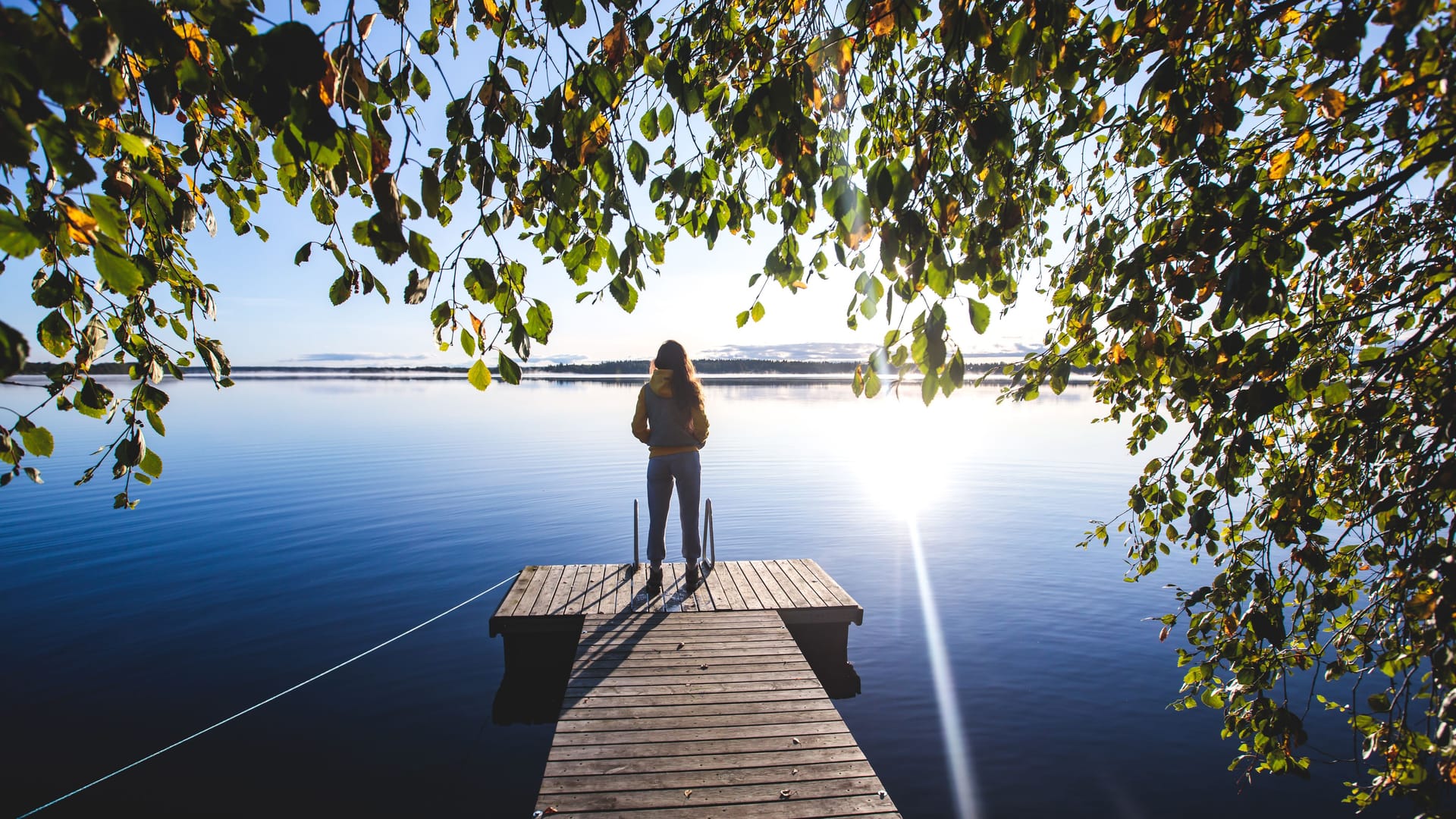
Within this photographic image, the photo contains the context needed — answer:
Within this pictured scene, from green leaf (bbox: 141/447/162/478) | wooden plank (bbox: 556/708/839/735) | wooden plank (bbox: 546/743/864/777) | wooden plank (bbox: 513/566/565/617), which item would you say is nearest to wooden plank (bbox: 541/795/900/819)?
wooden plank (bbox: 546/743/864/777)

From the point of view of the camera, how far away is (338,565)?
47.6ft

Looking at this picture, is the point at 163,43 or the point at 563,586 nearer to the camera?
the point at 163,43

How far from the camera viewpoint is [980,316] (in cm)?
174

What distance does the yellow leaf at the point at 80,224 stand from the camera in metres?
1.38

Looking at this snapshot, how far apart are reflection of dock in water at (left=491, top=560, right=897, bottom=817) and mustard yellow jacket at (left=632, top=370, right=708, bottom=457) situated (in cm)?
204

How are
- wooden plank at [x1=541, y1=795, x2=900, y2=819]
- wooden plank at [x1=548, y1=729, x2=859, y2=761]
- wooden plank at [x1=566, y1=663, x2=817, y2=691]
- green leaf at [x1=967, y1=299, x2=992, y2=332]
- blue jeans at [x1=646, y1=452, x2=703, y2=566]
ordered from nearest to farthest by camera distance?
green leaf at [x1=967, y1=299, x2=992, y2=332] → wooden plank at [x1=541, y1=795, x2=900, y2=819] → wooden plank at [x1=548, y1=729, x2=859, y2=761] → wooden plank at [x1=566, y1=663, x2=817, y2=691] → blue jeans at [x1=646, y1=452, x2=703, y2=566]

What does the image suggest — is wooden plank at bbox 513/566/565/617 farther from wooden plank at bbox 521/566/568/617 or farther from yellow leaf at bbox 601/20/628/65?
yellow leaf at bbox 601/20/628/65

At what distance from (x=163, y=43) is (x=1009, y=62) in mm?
2630

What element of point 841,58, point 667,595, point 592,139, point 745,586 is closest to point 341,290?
point 592,139

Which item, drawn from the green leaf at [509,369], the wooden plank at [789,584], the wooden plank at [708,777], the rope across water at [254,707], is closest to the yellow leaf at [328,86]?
the green leaf at [509,369]

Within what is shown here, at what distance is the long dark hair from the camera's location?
26.0 feet

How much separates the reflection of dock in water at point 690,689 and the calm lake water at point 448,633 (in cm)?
124

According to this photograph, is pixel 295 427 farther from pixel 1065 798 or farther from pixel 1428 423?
pixel 1428 423

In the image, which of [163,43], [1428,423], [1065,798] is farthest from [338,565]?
[1428,423]
